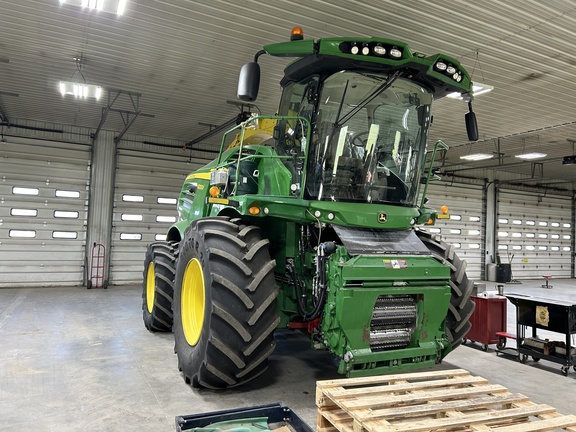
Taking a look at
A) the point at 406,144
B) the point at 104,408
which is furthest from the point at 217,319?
the point at 406,144

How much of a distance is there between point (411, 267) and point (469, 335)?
368 centimetres

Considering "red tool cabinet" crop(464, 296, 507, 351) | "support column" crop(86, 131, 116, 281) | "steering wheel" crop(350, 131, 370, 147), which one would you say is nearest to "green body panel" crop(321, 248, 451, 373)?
"steering wheel" crop(350, 131, 370, 147)

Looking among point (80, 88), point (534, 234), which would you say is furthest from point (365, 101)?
point (534, 234)

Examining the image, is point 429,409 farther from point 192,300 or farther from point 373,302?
point 192,300

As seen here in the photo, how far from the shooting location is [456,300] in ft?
14.6

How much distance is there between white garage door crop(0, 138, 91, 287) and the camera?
434 inches

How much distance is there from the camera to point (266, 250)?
374cm

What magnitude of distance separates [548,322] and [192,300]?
4.77m

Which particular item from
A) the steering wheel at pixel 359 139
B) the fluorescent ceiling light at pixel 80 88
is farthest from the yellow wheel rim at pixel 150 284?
the steering wheel at pixel 359 139

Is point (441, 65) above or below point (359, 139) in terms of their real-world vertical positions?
above

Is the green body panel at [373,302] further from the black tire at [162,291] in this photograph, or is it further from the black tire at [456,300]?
the black tire at [162,291]

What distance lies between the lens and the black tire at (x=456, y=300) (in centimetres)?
436

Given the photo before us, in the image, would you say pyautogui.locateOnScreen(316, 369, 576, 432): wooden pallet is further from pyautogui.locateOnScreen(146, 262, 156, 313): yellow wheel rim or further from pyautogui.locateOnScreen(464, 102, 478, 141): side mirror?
pyautogui.locateOnScreen(146, 262, 156, 313): yellow wheel rim

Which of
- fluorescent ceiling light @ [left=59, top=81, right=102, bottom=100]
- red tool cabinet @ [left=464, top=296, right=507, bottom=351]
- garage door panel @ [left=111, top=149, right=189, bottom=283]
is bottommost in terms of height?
red tool cabinet @ [left=464, top=296, right=507, bottom=351]
